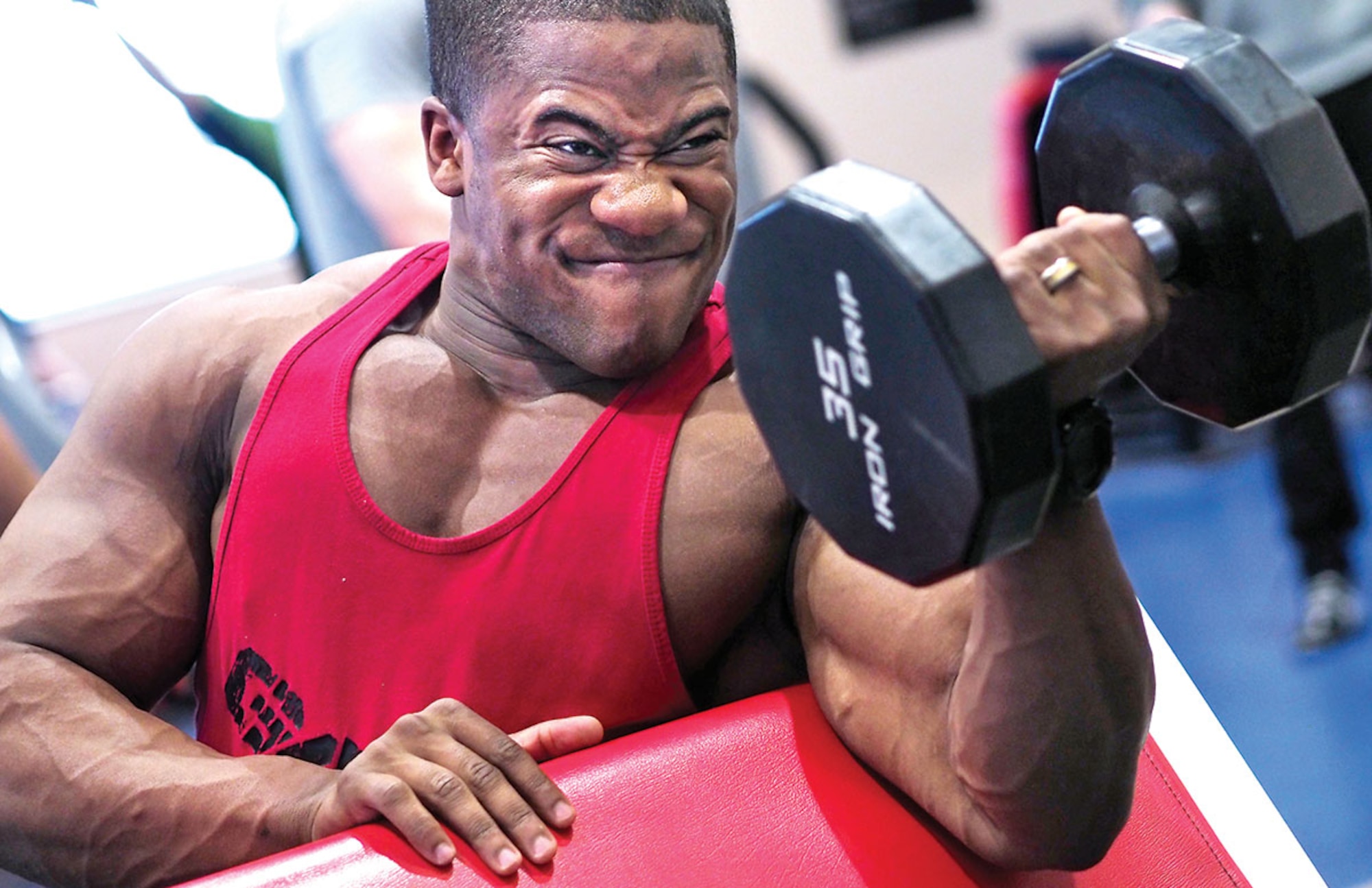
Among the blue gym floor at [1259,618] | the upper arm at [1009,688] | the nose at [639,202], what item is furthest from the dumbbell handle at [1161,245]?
the blue gym floor at [1259,618]

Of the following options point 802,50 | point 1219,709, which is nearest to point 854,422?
point 1219,709

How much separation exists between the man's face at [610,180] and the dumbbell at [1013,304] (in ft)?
0.88

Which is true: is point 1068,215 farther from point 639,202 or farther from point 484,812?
point 484,812

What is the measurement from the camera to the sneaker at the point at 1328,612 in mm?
2862

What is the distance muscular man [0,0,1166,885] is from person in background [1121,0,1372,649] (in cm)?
170

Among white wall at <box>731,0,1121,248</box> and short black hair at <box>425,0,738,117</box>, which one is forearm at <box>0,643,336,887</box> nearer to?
short black hair at <box>425,0,738,117</box>

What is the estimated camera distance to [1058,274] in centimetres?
77

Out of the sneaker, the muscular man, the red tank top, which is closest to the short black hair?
the muscular man

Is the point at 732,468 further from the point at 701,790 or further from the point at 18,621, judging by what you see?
the point at 18,621

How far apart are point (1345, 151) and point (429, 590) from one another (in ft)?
7.02

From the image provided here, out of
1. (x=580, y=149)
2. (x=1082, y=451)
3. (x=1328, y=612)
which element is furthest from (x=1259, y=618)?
(x=1082, y=451)

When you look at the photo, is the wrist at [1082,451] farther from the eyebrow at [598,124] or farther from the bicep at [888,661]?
the eyebrow at [598,124]

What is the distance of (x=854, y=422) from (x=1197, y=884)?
1.63 ft

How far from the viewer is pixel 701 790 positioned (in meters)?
1.06
